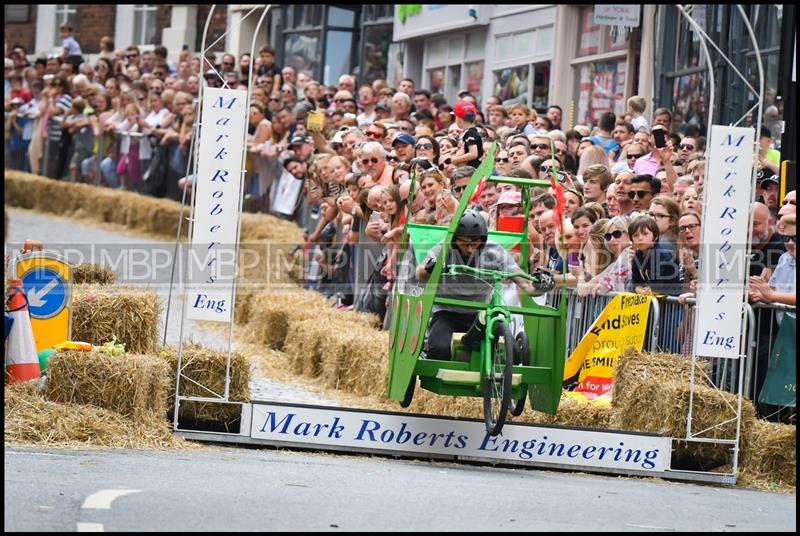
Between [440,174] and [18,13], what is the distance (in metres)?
37.0

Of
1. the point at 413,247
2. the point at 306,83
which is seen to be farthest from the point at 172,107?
the point at 413,247

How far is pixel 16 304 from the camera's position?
12570 millimetres

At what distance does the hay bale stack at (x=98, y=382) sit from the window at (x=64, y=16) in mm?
37404

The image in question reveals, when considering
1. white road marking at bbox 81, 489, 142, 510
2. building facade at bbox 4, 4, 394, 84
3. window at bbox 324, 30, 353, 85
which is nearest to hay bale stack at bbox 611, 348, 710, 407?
white road marking at bbox 81, 489, 142, 510

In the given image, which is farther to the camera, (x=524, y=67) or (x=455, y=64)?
(x=455, y=64)

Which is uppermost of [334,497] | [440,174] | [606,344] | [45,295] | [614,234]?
[440,174]

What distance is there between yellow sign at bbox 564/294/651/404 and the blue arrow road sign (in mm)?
4154

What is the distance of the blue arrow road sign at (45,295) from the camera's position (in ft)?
43.8

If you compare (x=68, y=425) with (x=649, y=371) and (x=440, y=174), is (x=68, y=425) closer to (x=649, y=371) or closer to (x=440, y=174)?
(x=649, y=371)

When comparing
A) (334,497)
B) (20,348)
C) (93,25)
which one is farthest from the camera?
(93,25)

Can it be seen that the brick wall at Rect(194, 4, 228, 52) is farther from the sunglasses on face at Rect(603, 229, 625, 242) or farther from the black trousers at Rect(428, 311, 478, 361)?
the black trousers at Rect(428, 311, 478, 361)

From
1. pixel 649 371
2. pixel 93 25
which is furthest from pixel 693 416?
pixel 93 25

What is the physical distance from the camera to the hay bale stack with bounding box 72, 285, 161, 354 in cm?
1371

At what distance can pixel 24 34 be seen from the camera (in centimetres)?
5022
